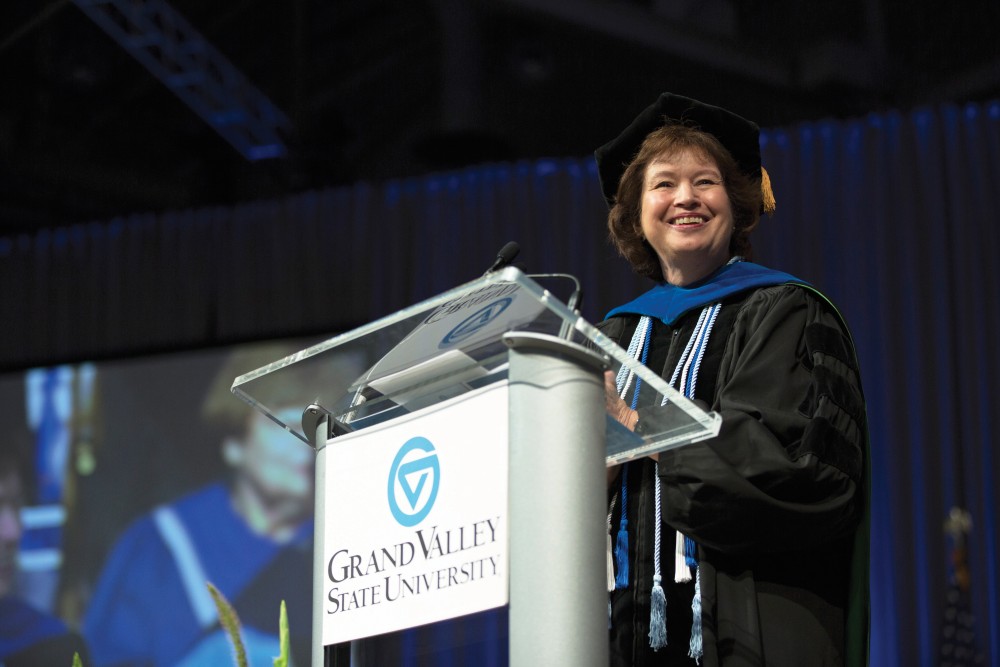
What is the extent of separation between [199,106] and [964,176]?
400 cm

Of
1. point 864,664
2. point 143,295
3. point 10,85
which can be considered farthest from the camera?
point 10,85

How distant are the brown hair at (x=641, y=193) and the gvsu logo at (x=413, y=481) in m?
0.89

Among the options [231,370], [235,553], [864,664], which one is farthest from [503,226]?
[864,664]

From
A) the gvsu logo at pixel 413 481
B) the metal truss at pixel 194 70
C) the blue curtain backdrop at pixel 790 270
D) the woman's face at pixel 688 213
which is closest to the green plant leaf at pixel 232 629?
the gvsu logo at pixel 413 481

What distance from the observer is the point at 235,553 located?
5.77m

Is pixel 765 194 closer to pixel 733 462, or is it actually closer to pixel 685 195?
pixel 685 195

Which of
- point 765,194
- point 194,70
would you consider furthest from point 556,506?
point 194,70

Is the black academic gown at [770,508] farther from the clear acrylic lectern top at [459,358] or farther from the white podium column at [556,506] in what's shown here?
the white podium column at [556,506]

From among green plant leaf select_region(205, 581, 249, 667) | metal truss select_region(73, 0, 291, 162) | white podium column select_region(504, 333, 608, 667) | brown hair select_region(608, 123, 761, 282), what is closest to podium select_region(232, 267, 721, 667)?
white podium column select_region(504, 333, 608, 667)

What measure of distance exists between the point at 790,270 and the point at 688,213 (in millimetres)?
3539

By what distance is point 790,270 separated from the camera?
542 centimetres

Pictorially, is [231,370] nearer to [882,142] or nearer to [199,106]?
[199,106]

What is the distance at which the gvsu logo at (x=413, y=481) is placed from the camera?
1.32 m

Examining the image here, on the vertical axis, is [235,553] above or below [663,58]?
below
